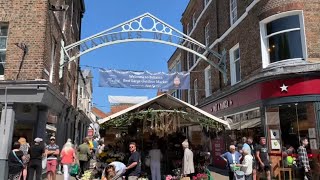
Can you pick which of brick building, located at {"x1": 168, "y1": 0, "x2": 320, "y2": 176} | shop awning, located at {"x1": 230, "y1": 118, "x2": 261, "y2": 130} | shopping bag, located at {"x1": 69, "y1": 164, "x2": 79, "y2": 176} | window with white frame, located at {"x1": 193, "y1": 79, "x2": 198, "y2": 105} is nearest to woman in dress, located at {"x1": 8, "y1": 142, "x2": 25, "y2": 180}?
shopping bag, located at {"x1": 69, "y1": 164, "x2": 79, "y2": 176}

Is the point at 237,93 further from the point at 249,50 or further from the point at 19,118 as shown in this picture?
the point at 19,118

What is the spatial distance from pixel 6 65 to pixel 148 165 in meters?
6.15

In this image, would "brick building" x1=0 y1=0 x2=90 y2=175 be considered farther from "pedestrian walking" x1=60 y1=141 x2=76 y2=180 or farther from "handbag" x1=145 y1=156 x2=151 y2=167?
"handbag" x1=145 y1=156 x2=151 y2=167

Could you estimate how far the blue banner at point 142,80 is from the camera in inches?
625

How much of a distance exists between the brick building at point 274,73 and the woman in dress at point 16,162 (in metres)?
8.67

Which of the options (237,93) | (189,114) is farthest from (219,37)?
(189,114)

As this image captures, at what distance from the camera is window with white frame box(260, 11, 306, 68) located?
12.3 metres

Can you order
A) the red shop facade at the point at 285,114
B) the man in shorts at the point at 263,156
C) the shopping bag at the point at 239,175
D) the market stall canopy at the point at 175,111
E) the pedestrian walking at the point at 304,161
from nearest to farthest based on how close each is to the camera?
1. the shopping bag at the point at 239,175
2. the pedestrian walking at the point at 304,161
3. the market stall canopy at the point at 175,111
4. the man in shorts at the point at 263,156
5. the red shop facade at the point at 285,114

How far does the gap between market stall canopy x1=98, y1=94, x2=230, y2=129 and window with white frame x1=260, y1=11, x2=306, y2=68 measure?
13.1 feet

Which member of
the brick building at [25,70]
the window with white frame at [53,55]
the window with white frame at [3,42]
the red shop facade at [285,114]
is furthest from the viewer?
the window with white frame at [53,55]

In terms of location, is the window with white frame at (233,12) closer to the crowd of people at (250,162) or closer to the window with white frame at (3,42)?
the crowd of people at (250,162)

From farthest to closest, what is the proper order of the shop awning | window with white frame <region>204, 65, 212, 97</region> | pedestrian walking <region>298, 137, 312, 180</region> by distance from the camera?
1. window with white frame <region>204, 65, 212, 97</region>
2. the shop awning
3. pedestrian walking <region>298, 137, 312, 180</region>

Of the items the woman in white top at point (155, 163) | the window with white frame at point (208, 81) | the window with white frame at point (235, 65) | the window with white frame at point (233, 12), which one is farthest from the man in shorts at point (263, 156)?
the window with white frame at point (208, 81)

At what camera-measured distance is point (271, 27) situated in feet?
43.5
